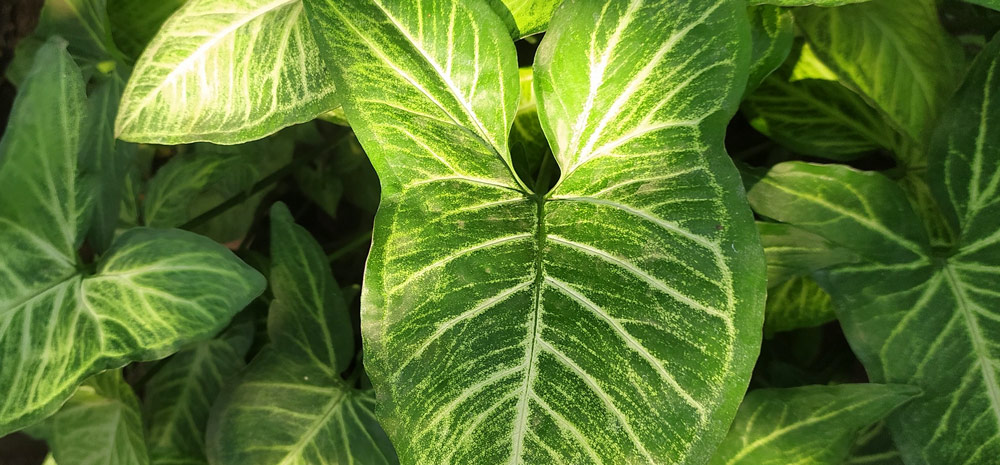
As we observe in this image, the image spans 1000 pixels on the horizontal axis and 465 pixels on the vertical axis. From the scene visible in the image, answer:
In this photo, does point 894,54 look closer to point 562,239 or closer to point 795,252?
point 795,252

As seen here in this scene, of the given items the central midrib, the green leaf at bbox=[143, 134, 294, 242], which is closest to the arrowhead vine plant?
the central midrib

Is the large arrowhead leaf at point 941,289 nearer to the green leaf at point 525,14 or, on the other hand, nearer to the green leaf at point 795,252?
the green leaf at point 795,252

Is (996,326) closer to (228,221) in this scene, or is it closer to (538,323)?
(538,323)

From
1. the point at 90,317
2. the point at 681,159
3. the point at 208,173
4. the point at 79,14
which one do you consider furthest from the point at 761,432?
the point at 79,14

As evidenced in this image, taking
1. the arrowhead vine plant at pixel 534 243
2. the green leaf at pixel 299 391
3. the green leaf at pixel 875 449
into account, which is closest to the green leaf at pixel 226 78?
the arrowhead vine plant at pixel 534 243

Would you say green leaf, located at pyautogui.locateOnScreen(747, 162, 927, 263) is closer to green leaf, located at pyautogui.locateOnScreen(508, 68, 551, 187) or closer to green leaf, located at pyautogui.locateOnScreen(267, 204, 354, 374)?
green leaf, located at pyautogui.locateOnScreen(508, 68, 551, 187)
